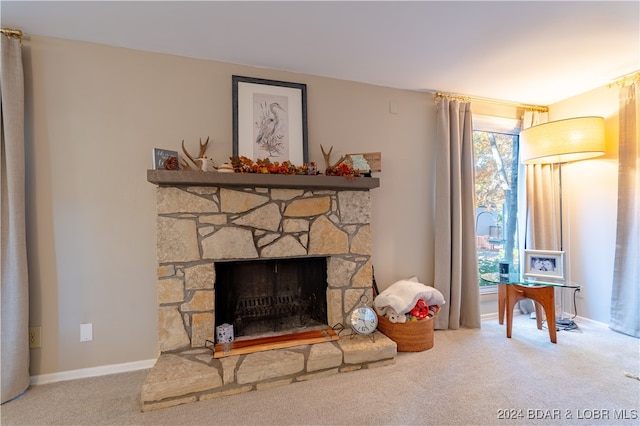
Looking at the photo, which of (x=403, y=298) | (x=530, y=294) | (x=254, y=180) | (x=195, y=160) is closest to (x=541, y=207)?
(x=530, y=294)

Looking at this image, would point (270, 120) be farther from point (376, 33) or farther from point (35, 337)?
point (35, 337)

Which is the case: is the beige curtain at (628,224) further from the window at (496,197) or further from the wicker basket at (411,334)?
the wicker basket at (411,334)

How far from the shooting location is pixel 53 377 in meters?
1.92

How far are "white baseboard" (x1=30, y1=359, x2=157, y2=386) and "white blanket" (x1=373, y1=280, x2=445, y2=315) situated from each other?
1.79 meters

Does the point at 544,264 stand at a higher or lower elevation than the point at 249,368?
higher

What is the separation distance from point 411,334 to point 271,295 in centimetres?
116

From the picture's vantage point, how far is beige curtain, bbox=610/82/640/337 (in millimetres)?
2488

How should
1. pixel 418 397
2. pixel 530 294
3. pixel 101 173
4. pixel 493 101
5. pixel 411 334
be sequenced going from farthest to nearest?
pixel 493 101 < pixel 530 294 < pixel 411 334 < pixel 101 173 < pixel 418 397

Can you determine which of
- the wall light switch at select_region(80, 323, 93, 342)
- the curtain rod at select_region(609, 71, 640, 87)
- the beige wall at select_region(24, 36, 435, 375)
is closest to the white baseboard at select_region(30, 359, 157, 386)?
the beige wall at select_region(24, 36, 435, 375)

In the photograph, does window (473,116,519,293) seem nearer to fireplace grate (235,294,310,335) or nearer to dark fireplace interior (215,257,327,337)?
dark fireplace interior (215,257,327,337)

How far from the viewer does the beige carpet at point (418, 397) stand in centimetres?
155

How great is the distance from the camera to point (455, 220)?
2.74 m

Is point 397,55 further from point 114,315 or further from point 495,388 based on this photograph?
point 114,315

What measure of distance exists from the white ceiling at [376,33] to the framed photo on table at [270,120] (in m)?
0.17
